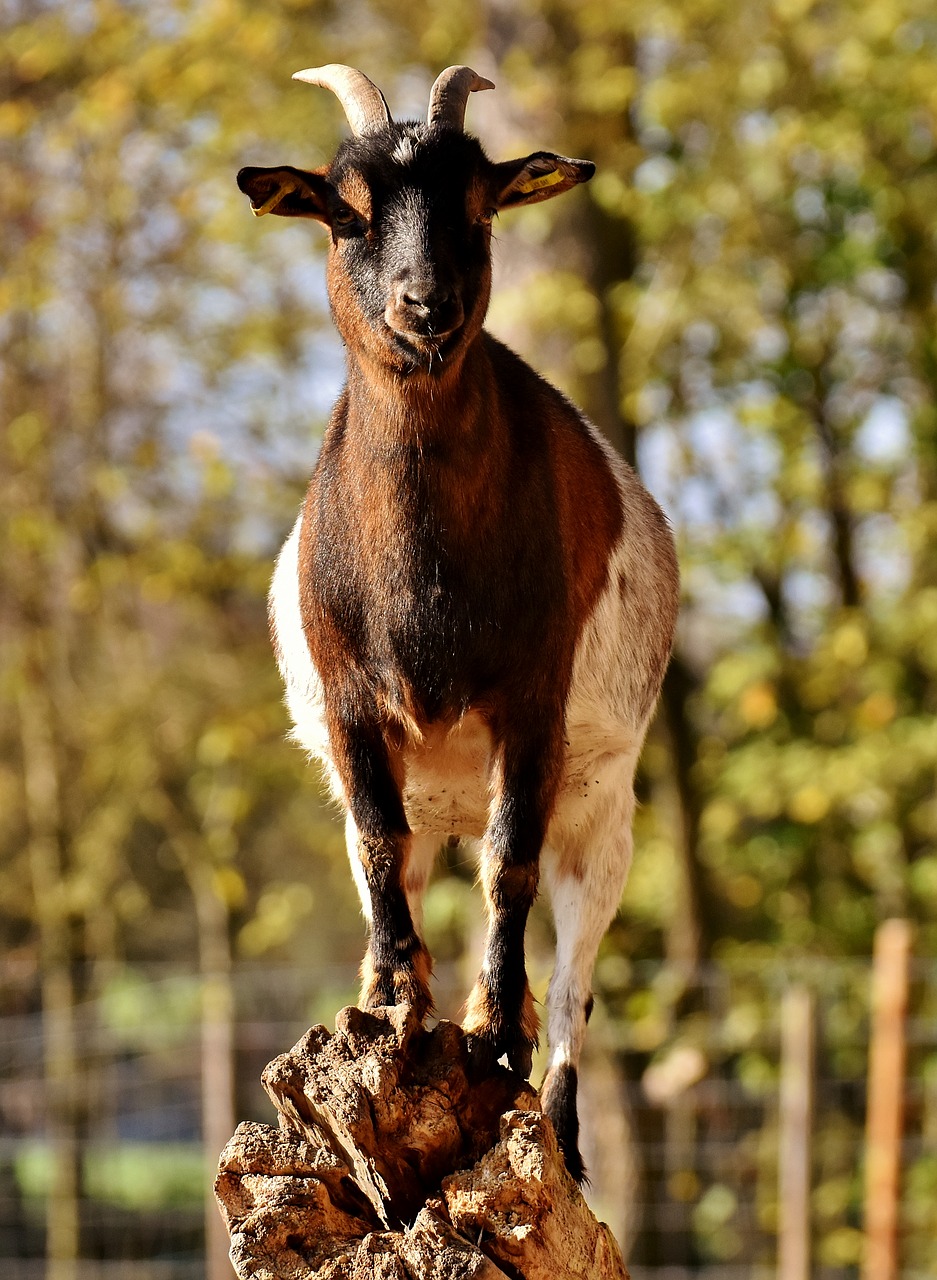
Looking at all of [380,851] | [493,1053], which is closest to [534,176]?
[380,851]

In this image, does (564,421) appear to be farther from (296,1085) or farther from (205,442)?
(205,442)

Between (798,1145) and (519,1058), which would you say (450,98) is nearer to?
(519,1058)

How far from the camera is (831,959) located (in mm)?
14141

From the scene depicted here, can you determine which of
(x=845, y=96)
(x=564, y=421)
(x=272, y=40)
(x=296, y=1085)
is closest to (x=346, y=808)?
(x=296, y=1085)

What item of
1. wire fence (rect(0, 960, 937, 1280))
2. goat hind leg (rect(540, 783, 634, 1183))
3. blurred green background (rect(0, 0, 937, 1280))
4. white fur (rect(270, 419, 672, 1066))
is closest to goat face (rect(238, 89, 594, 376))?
white fur (rect(270, 419, 672, 1066))

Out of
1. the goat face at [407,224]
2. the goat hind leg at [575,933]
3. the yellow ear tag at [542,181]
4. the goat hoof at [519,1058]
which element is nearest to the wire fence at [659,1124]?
the goat hind leg at [575,933]

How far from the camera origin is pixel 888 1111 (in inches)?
374

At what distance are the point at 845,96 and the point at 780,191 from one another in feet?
2.92

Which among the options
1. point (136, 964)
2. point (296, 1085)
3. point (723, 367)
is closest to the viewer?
point (296, 1085)

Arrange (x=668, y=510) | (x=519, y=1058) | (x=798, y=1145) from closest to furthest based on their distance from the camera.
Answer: (x=519, y=1058) → (x=798, y=1145) → (x=668, y=510)

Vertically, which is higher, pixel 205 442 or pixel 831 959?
pixel 205 442

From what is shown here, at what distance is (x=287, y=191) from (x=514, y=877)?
5.04 feet

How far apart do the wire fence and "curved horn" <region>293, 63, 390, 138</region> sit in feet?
24.7

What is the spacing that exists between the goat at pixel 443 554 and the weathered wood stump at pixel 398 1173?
112mm
